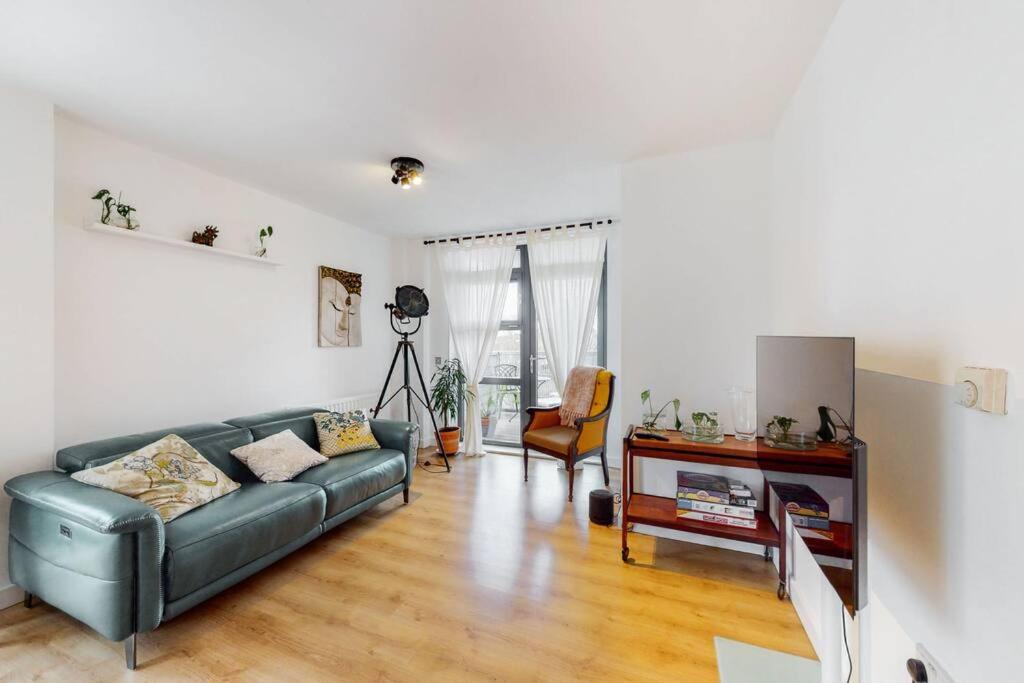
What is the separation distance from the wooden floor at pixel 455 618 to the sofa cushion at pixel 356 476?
29 centimetres

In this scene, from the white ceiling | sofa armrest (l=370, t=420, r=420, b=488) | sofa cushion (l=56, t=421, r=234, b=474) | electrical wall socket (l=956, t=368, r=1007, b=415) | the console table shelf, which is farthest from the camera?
sofa armrest (l=370, t=420, r=420, b=488)

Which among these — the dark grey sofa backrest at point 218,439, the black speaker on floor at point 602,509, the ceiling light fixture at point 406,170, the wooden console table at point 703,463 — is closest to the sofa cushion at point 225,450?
the dark grey sofa backrest at point 218,439

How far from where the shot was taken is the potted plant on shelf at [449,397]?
462 centimetres

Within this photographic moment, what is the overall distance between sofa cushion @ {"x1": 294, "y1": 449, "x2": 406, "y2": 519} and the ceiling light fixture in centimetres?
198

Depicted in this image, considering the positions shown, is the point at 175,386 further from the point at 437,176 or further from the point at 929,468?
the point at 929,468

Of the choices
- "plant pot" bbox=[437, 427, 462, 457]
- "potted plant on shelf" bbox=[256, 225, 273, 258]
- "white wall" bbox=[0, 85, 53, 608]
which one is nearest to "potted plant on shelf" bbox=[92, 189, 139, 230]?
"white wall" bbox=[0, 85, 53, 608]

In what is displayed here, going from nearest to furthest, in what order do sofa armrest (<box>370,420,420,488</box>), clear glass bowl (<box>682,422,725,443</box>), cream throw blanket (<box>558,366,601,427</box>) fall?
1. clear glass bowl (<box>682,422,725,443</box>)
2. sofa armrest (<box>370,420,420,488</box>)
3. cream throw blanket (<box>558,366,601,427</box>)

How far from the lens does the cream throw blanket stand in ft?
12.5

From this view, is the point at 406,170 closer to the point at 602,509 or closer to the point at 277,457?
the point at 277,457

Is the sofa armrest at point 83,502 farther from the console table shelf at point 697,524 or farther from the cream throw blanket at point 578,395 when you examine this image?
the cream throw blanket at point 578,395

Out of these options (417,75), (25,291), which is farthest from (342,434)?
(417,75)

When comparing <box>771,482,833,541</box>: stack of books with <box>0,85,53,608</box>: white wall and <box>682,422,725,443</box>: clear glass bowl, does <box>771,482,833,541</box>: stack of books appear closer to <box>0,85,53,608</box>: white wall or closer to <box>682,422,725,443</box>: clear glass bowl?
<box>682,422,725,443</box>: clear glass bowl

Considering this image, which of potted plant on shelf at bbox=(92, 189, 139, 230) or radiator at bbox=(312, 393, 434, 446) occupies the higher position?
potted plant on shelf at bbox=(92, 189, 139, 230)

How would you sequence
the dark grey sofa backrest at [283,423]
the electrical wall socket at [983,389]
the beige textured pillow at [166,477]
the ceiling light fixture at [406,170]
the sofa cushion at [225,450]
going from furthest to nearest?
the dark grey sofa backrest at [283,423]
the ceiling light fixture at [406,170]
the sofa cushion at [225,450]
the beige textured pillow at [166,477]
the electrical wall socket at [983,389]
